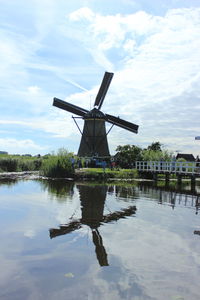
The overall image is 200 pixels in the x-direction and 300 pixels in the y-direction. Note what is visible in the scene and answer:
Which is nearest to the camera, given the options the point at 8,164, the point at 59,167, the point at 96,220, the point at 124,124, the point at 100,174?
the point at 96,220

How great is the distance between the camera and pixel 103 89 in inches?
1431

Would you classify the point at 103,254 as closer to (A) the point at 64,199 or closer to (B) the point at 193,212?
(B) the point at 193,212

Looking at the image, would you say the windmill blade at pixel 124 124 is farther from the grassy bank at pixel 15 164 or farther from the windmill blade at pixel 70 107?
the grassy bank at pixel 15 164

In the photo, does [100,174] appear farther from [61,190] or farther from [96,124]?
[61,190]

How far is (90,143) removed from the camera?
35594 millimetres

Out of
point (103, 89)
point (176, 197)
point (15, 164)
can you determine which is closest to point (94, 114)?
point (103, 89)

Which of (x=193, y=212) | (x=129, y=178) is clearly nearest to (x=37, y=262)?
(x=193, y=212)

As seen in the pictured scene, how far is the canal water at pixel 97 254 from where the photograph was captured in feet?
17.2

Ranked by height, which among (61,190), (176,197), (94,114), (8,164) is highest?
(94,114)

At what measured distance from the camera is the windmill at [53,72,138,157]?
35250 millimetres

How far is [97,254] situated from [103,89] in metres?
Result: 30.9

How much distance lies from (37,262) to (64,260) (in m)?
0.56

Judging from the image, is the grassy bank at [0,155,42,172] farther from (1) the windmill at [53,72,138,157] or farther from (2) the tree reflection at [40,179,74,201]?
(2) the tree reflection at [40,179,74,201]

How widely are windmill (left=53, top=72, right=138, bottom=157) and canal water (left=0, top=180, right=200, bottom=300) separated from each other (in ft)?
77.2
